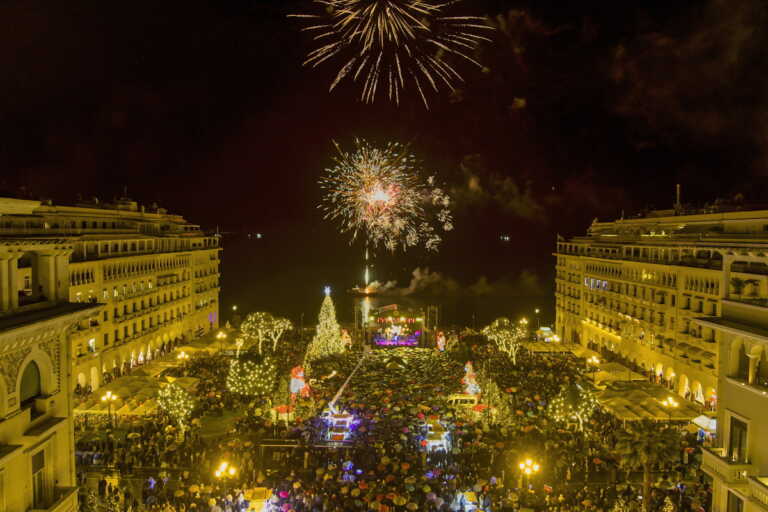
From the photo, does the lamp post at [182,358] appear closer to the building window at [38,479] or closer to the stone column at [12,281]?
the building window at [38,479]

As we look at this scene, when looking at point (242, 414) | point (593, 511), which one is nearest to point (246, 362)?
point (242, 414)

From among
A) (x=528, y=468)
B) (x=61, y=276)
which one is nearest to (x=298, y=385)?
(x=528, y=468)

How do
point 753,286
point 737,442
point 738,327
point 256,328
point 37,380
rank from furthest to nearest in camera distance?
point 256,328
point 753,286
point 737,442
point 738,327
point 37,380


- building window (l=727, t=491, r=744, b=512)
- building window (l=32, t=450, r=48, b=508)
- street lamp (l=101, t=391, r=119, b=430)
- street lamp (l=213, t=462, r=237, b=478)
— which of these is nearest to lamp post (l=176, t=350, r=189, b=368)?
street lamp (l=101, t=391, r=119, b=430)

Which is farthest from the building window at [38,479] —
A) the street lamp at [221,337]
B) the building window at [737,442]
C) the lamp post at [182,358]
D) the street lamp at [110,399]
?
the street lamp at [221,337]

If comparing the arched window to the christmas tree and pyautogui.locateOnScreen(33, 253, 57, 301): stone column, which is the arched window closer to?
pyautogui.locateOnScreen(33, 253, 57, 301): stone column

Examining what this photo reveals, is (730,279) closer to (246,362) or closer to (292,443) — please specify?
(292,443)

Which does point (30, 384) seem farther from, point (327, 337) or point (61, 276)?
point (327, 337)
